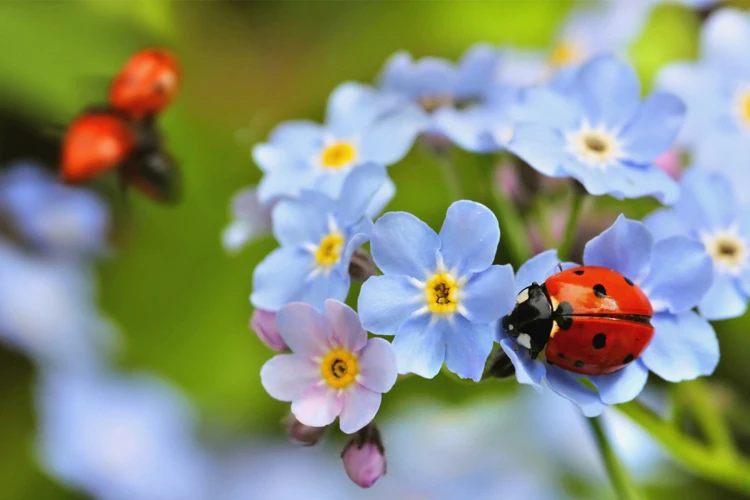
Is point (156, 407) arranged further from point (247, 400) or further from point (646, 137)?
point (646, 137)

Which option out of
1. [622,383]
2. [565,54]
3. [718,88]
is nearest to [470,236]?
[622,383]

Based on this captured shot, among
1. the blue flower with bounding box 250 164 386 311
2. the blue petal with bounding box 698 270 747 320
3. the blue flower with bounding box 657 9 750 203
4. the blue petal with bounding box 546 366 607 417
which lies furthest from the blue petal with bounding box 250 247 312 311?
the blue flower with bounding box 657 9 750 203

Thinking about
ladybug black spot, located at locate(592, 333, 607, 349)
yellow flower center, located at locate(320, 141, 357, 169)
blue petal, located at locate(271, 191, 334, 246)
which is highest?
yellow flower center, located at locate(320, 141, 357, 169)

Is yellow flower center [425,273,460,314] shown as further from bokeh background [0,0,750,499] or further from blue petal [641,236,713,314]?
bokeh background [0,0,750,499]

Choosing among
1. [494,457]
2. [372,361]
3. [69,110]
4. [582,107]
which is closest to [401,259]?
[372,361]

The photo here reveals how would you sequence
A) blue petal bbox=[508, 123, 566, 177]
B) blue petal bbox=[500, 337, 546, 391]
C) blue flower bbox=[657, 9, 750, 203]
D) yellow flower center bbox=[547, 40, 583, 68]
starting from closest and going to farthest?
blue petal bbox=[500, 337, 546, 391] → blue petal bbox=[508, 123, 566, 177] → blue flower bbox=[657, 9, 750, 203] → yellow flower center bbox=[547, 40, 583, 68]

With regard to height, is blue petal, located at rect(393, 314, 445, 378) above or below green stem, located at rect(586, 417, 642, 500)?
above
